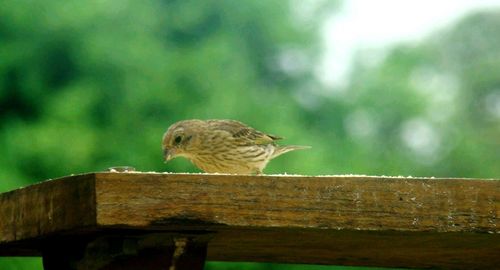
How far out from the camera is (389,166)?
42.5ft

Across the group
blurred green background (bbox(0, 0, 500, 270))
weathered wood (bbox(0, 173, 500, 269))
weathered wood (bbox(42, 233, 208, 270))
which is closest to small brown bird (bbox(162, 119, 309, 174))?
blurred green background (bbox(0, 0, 500, 270))

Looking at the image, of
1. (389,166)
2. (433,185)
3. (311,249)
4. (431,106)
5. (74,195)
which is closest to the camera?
(74,195)

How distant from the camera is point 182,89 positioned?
11812mm

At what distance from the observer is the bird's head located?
23.9 ft

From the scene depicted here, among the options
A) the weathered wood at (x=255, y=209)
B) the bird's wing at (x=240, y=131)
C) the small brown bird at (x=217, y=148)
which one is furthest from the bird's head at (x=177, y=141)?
the weathered wood at (x=255, y=209)

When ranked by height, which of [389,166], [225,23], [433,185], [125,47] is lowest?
[433,185]

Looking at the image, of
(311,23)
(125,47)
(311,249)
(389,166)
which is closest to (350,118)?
(389,166)

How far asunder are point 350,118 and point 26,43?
371 centimetres

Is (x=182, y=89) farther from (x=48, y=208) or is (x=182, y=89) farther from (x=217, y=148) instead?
(x=48, y=208)

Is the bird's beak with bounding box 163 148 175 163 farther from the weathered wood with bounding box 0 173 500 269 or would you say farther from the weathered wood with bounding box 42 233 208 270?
the weathered wood with bounding box 42 233 208 270

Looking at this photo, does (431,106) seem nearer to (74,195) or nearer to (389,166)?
(389,166)

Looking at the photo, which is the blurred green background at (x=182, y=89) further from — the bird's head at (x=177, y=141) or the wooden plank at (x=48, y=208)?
the wooden plank at (x=48, y=208)

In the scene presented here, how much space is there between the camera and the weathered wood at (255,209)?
84.3 inches

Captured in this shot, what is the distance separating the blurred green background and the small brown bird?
218 cm
